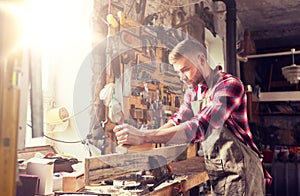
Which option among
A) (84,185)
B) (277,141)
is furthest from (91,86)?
(277,141)

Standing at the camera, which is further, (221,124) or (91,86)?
(91,86)

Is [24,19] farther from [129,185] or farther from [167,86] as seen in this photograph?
[167,86]

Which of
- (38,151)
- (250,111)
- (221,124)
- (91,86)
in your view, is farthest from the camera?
(250,111)

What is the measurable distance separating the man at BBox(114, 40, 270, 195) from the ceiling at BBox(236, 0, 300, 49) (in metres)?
3.45

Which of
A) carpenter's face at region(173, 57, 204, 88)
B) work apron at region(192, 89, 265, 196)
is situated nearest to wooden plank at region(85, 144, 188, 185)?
work apron at region(192, 89, 265, 196)

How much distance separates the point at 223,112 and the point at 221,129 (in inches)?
6.2

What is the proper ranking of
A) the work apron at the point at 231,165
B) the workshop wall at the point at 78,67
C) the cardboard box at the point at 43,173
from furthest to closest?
1. the workshop wall at the point at 78,67
2. the work apron at the point at 231,165
3. the cardboard box at the point at 43,173

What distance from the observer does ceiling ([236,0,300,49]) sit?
518 cm

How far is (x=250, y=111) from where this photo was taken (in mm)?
5129

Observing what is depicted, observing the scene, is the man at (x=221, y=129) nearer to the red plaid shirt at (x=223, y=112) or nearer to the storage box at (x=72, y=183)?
the red plaid shirt at (x=223, y=112)

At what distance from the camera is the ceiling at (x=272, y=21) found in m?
5.18

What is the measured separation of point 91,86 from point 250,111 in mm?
3537

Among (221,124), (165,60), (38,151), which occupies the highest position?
(165,60)

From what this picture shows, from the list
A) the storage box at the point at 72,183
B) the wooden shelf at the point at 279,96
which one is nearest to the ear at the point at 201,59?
the storage box at the point at 72,183
